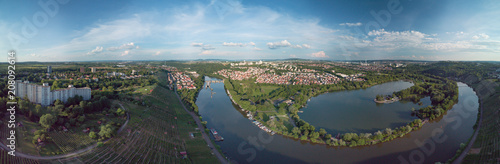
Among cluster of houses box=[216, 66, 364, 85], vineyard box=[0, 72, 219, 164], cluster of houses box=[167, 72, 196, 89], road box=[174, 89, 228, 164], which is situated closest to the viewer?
vineyard box=[0, 72, 219, 164]

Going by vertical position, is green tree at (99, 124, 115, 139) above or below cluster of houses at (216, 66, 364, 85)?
below

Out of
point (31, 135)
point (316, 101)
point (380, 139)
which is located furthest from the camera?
point (316, 101)

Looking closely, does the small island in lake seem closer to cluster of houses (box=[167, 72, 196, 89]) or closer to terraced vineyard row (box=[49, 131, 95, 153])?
cluster of houses (box=[167, 72, 196, 89])

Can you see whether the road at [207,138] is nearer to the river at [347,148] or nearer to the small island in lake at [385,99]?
the river at [347,148]

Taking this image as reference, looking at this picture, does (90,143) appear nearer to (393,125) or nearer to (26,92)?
(26,92)

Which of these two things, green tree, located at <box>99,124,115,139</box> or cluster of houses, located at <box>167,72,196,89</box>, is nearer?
green tree, located at <box>99,124,115,139</box>

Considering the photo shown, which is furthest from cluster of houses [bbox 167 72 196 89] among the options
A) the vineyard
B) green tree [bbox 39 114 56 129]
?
green tree [bbox 39 114 56 129]

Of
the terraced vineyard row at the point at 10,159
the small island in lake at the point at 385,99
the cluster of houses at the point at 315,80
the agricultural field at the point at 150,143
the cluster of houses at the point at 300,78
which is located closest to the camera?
the terraced vineyard row at the point at 10,159

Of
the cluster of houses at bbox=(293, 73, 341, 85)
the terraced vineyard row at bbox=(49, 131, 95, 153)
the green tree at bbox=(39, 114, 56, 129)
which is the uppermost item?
the cluster of houses at bbox=(293, 73, 341, 85)

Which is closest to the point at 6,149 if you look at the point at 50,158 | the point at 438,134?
the point at 50,158

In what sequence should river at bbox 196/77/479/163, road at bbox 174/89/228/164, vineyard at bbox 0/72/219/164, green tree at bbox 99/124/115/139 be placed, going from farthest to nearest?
river at bbox 196/77/479/163, road at bbox 174/89/228/164, green tree at bbox 99/124/115/139, vineyard at bbox 0/72/219/164

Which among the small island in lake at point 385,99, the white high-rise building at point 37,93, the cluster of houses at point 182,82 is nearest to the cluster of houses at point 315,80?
the small island in lake at point 385,99
